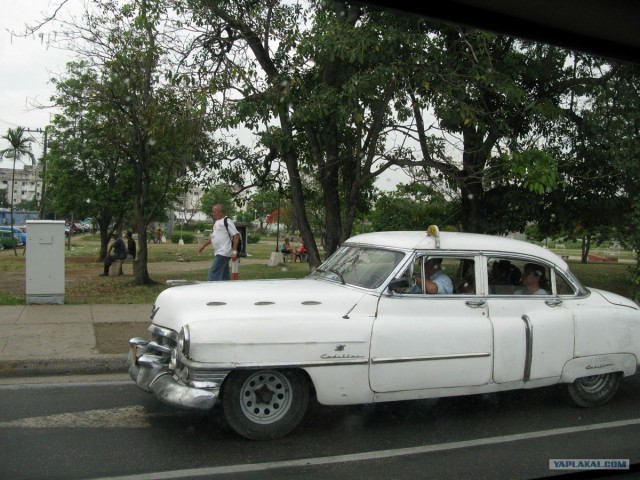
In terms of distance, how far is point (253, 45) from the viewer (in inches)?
502

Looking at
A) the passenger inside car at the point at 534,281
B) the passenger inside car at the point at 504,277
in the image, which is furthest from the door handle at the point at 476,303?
the passenger inside car at the point at 534,281

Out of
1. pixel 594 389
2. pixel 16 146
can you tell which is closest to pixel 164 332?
pixel 594 389

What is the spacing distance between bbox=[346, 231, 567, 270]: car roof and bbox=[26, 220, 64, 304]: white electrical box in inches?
260

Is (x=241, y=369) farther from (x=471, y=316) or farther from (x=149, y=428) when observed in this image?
(x=471, y=316)

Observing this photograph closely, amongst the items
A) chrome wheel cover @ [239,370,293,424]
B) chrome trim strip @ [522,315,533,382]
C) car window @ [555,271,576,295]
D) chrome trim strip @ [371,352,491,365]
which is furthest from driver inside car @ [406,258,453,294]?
chrome wheel cover @ [239,370,293,424]

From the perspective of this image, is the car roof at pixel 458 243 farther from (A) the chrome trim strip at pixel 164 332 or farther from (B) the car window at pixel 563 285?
(A) the chrome trim strip at pixel 164 332

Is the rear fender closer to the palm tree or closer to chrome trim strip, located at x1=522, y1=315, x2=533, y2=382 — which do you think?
A: chrome trim strip, located at x1=522, y1=315, x2=533, y2=382

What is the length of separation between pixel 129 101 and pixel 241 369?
10817 mm

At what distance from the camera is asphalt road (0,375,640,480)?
4520 mm

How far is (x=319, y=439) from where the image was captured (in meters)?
5.19

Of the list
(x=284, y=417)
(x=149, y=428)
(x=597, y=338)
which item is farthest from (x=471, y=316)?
(x=149, y=428)

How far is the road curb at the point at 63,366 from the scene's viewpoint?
23.3 feet

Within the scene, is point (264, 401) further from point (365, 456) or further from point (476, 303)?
point (476, 303)

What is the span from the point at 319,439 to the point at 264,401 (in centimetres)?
56
